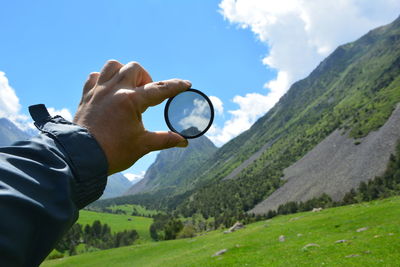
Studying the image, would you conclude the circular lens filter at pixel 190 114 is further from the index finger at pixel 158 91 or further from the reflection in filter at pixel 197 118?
the index finger at pixel 158 91

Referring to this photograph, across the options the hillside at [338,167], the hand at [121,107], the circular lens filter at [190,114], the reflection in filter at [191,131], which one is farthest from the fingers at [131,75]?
the hillside at [338,167]

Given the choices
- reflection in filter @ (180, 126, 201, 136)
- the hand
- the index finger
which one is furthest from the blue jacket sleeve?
reflection in filter @ (180, 126, 201, 136)

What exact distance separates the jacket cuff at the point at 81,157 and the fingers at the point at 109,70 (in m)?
0.95

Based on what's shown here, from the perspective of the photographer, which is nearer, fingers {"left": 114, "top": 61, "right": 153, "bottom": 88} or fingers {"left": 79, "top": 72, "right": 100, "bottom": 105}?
fingers {"left": 114, "top": 61, "right": 153, "bottom": 88}

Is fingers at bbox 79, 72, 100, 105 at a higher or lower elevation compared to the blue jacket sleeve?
higher

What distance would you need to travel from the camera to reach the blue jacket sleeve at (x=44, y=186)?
1539mm

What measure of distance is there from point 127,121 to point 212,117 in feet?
7.86

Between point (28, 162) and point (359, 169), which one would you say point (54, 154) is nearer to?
point (28, 162)

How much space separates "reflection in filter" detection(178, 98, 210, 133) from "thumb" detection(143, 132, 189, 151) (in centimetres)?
121

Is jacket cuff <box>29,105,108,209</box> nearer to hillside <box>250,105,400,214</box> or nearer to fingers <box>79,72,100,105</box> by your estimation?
fingers <box>79,72,100,105</box>

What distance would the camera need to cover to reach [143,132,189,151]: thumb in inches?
138

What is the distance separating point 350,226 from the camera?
2866 centimetres

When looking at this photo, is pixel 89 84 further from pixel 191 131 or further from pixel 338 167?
pixel 338 167

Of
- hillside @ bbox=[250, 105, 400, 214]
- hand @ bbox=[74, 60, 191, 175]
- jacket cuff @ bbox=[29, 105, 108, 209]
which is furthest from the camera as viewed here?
hillside @ bbox=[250, 105, 400, 214]
